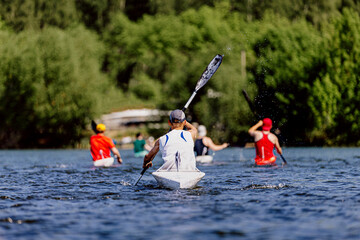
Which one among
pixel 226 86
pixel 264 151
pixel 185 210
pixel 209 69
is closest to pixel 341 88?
pixel 226 86

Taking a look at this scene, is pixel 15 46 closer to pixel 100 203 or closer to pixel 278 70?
pixel 278 70

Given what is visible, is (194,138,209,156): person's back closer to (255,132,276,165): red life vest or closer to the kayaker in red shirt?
(255,132,276,165): red life vest

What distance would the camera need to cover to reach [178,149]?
13.0 m

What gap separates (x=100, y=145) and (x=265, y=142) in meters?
5.52

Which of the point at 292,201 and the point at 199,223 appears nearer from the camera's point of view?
the point at 199,223

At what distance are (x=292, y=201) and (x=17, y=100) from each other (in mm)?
44055

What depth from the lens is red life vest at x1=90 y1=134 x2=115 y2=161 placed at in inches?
Answer: 843

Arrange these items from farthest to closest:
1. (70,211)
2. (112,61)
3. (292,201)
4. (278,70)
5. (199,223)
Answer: (112,61)
(278,70)
(292,201)
(70,211)
(199,223)

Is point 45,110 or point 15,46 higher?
point 15,46

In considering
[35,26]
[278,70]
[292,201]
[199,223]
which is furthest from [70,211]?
[35,26]

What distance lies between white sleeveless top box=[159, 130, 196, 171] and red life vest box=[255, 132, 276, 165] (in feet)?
25.1

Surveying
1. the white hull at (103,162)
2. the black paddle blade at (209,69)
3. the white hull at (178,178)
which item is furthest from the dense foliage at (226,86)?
the white hull at (178,178)

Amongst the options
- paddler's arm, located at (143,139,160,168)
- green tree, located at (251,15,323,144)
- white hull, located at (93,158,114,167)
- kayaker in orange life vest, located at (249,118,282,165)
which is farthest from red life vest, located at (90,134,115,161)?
green tree, located at (251,15,323,144)

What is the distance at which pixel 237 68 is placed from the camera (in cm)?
5344
